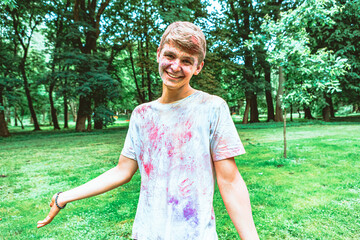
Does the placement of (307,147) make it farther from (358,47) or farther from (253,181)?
(358,47)

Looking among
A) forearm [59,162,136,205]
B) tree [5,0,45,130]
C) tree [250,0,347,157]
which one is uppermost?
tree [5,0,45,130]

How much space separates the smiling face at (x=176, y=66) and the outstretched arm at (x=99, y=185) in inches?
19.8

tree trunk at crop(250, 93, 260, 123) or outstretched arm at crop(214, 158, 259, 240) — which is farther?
tree trunk at crop(250, 93, 260, 123)

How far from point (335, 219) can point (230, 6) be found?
979 inches

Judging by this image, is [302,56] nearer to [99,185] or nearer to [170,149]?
[170,149]

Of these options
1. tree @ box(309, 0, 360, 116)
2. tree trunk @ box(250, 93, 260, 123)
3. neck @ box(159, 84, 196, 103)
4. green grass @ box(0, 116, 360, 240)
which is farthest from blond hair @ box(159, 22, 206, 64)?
tree trunk @ box(250, 93, 260, 123)

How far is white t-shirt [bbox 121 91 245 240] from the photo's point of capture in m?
1.02

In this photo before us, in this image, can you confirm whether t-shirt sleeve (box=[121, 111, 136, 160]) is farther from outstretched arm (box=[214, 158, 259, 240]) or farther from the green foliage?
the green foliage

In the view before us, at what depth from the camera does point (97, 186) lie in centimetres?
118

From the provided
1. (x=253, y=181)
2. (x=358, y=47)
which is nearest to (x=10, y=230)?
(x=253, y=181)

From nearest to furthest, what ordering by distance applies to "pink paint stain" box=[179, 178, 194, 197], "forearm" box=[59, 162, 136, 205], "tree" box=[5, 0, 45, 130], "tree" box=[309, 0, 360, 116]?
"pink paint stain" box=[179, 178, 194, 197] < "forearm" box=[59, 162, 136, 205] < "tree" box=[309, 0, 360, 116] < "tree" box=[5, 0, 45, 130]

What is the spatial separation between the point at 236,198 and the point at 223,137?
272 millimetres

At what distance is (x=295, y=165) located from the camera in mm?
6305

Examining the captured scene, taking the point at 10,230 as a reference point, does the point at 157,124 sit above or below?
above
